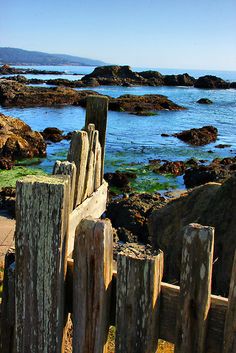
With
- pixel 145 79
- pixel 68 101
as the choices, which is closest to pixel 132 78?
pixel 145 79

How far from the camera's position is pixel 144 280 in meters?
1.87

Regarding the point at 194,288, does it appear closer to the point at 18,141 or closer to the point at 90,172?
the point at 90,172

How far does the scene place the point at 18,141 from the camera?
17938 mm

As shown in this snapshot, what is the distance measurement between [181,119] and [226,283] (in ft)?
97.0

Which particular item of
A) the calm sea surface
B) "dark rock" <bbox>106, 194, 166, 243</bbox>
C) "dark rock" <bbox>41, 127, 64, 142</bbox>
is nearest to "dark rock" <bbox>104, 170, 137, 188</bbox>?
the calm sea surface

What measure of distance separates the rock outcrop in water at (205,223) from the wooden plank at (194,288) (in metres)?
3.01

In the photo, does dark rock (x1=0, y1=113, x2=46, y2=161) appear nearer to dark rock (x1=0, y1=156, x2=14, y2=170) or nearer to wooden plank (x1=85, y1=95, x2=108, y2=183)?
dark rock (x1=0, y1=156, x2=14, y2=170)

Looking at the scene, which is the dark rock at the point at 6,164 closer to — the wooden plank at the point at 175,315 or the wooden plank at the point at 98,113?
the wooden plank at the point at 98,113

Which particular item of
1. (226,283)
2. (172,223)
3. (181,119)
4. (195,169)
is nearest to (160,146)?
(195,169)

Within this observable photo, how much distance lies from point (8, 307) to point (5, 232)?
652 centimetres

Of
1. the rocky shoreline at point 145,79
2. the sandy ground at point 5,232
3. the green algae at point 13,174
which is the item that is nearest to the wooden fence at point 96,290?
the sandy ground at point 5,232

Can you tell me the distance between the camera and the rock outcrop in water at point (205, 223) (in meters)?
5.09

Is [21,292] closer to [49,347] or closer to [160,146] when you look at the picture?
[49,347]

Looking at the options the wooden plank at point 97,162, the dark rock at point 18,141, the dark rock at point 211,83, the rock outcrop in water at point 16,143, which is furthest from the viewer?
the dark rock at point 211,83
